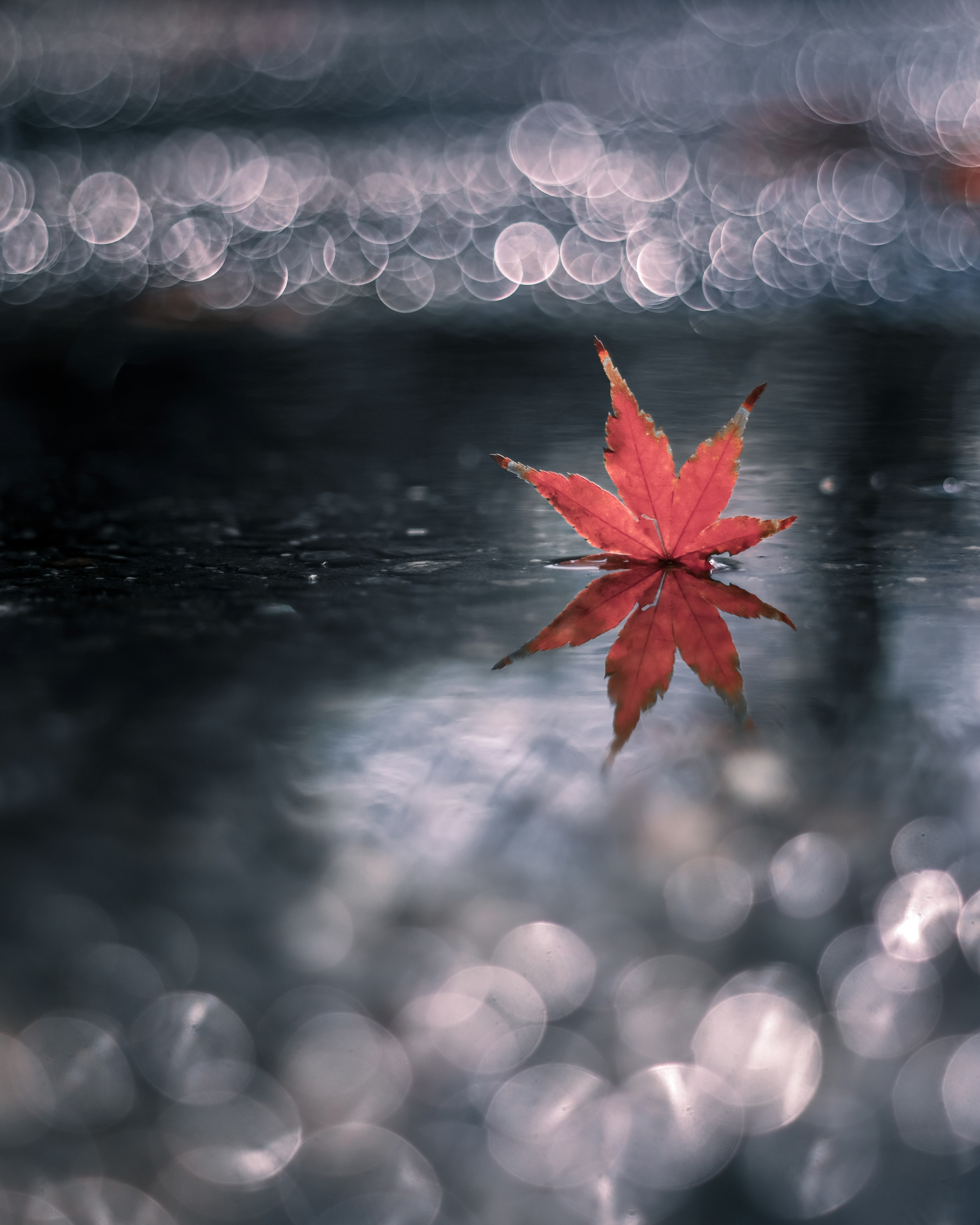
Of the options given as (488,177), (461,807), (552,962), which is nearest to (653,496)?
(461,807)

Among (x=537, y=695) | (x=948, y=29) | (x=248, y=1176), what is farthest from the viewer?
(x=948, y=29)

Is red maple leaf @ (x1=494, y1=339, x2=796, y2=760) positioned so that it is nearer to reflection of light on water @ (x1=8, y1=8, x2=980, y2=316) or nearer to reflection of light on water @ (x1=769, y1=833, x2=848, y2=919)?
reflection of light on water @ (x1=769, y1=833, x2=848, y2=919)

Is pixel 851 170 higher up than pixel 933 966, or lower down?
higher up

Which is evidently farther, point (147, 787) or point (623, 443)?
point (623, 443)

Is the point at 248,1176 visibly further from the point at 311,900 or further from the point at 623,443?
the point at 623,443

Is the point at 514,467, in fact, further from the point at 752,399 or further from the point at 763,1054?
the point at 763,1054

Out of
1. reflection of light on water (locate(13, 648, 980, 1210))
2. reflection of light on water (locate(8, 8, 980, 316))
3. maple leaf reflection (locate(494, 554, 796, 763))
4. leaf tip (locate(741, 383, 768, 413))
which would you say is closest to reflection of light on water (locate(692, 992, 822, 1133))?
reflection of light on water (locate(13, 648, 980, 1210))

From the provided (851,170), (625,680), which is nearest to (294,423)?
(625,680)

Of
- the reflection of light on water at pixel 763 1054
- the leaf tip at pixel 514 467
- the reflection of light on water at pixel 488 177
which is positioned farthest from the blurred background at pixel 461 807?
the reflection of light on water at pixel 488 177
